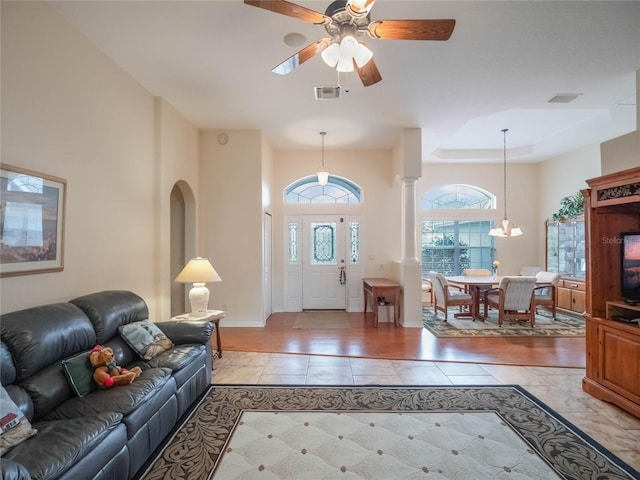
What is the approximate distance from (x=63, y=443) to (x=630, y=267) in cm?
424

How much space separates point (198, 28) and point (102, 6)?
2.31ft

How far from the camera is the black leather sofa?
1513 millimetres

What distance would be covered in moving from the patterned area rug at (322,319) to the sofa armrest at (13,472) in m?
4.28

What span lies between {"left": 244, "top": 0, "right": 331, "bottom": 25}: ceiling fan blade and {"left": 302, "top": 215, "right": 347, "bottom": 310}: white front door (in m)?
4.72

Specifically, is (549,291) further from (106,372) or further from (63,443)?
(63,443)

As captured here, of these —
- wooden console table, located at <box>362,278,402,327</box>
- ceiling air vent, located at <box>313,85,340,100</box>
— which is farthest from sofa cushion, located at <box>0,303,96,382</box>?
wooden console table, located at <box>362,278,402,327</box>

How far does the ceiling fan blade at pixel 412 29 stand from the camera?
81.4 inches

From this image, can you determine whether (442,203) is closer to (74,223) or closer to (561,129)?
(561,129)

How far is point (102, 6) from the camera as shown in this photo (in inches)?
98.9

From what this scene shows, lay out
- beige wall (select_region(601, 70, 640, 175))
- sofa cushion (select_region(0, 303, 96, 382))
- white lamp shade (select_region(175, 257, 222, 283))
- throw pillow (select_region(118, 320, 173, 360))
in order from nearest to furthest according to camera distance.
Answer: sofa cushion (select_region(0, 303, 96, 382)) → throw pillow (select_region(118, 320, 173, 360)) → beige wall (select_region(601, 70, 640, 175)) → white lamp shade (select_region(175, 257, 222, 283))

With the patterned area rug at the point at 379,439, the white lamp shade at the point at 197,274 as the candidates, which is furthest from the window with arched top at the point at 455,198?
the white lamp shade at the point at 197,274

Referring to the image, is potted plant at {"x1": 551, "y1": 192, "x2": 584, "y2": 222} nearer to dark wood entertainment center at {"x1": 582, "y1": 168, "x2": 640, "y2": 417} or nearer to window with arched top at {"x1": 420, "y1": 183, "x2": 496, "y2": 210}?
window with arched top at {"x1": 420, "y1": 183, "x2": 496, "y2": 210}

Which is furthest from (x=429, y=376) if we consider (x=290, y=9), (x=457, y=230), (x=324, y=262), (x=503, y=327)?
(x=457, y=230)

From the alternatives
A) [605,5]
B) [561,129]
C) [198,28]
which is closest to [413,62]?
[605,5]
